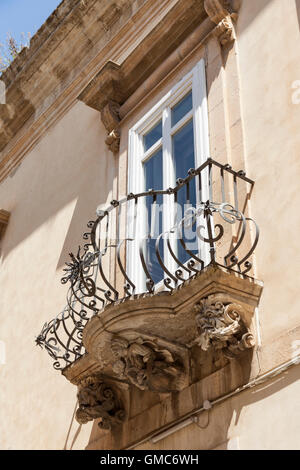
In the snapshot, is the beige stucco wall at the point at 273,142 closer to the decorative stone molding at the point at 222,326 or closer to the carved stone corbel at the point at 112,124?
the decorative stone molding at the point at 222,326

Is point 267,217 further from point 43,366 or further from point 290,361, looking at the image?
point 43,366

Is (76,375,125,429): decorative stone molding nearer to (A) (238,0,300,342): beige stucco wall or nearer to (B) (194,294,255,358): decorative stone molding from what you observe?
(B) (194,294,255,358): decorative stone molding

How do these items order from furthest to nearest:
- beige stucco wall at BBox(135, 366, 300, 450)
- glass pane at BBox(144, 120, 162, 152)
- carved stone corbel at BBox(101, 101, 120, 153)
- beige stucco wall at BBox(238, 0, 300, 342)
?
carved stone corbel at BBox(101, 101, 120, 153) → glass pane at BBox(144, 120, 162, 152) → beige stucco wall at BBox(238, 0, 300, 342) → beige stucco wall at BBox(135, 366, 300, 450)

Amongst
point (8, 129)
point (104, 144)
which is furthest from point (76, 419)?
point (8, 129)

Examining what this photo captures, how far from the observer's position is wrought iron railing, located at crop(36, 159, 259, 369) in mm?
6531

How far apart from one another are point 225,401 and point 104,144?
4.33m

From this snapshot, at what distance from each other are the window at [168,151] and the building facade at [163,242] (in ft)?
0.06

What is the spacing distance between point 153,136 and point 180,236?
8.55 feet

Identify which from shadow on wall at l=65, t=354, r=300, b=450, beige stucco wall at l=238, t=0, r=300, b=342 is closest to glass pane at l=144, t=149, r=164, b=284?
beige stucco wall at l=238, t=0, r=300, b=342

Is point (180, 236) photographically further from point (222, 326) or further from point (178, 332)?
point (178, 332)

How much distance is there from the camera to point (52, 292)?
9.47 metres

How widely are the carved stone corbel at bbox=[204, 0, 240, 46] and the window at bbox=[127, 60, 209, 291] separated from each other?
13.8 inches

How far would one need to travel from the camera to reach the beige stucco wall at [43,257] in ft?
28.5
